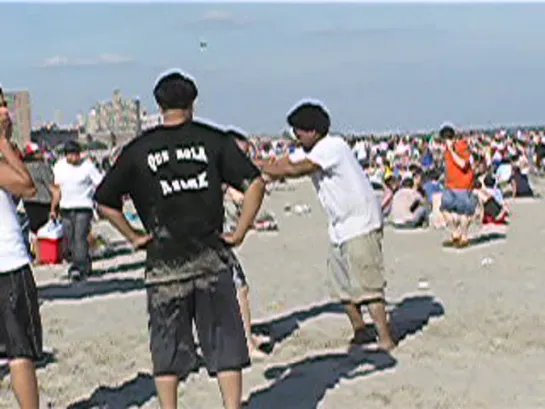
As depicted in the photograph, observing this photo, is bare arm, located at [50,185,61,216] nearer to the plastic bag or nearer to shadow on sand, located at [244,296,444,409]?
the plastic bag

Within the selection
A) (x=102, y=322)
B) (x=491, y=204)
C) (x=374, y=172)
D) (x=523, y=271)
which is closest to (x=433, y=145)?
(x=374, y=172)

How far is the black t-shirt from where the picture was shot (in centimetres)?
471

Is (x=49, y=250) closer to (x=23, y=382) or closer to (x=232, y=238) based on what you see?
(x=23, y=382)

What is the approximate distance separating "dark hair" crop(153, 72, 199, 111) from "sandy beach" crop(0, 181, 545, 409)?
202 centimetres

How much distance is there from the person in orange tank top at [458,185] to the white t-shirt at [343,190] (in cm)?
616

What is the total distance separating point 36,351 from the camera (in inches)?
198

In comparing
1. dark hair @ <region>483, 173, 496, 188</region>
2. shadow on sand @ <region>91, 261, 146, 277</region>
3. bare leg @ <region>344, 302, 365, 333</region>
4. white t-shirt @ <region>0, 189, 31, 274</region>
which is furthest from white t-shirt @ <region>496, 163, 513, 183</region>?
white t-shirt @ <region>0, 189, 31, 274</region>

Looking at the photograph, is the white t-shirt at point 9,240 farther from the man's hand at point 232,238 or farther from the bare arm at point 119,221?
the man's hand at point 232,238

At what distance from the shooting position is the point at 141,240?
16.3ft

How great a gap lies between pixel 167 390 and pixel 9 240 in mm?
1051

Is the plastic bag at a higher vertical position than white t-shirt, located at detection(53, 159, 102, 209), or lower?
lower

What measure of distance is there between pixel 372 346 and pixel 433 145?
116 feet

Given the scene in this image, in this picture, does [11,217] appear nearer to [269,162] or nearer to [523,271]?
[269,162]

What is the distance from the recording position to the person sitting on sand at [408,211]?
1739cm
